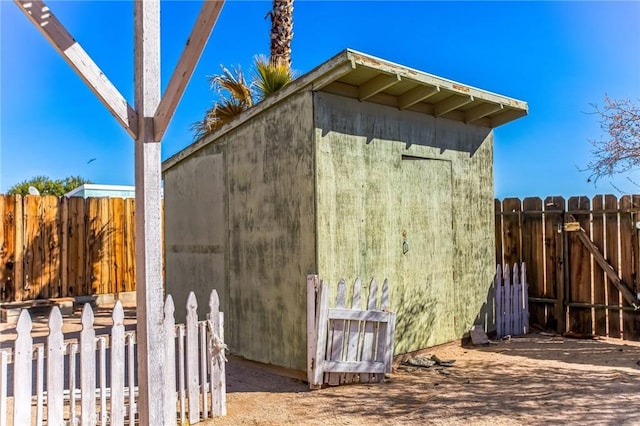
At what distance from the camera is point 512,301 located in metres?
8.76

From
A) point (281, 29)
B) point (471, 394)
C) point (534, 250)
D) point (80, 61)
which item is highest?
point (281, 29)

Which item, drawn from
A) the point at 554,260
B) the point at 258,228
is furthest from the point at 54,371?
the point at 554,260

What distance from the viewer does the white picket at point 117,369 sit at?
164 inches

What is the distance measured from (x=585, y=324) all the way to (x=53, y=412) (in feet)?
27.1

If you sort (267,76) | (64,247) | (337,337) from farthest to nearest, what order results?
(64,247) → (267,76) → (337,337)

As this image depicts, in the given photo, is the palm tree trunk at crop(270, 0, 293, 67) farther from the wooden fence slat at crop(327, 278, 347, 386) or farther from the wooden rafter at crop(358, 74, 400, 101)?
the wooden fence slat at crop(327, 278, 347, 386)

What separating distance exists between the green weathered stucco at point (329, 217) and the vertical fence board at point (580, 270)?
1.58 meters

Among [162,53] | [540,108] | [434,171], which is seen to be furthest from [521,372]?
[162,53]

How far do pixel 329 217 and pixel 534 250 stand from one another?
5061 millimetres

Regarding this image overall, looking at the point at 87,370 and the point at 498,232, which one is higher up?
the point at 498,232

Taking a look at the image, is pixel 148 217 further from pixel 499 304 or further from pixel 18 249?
pixel 18 249

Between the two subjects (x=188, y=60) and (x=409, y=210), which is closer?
(x=188, y=60)

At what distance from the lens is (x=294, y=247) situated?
6.21 metres

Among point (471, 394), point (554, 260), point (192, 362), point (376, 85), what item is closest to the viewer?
point (192, 362)
